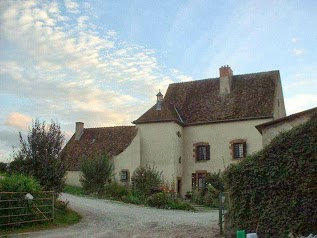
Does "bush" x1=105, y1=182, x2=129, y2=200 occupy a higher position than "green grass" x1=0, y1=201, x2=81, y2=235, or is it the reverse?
"bush" x1=105, y1=182, x2=129, y2=200

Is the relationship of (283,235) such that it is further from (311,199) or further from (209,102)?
(209,102)

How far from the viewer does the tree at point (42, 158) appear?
64.1 feet

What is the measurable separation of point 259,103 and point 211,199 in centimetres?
940

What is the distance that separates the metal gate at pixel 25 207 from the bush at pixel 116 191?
32.2 ft

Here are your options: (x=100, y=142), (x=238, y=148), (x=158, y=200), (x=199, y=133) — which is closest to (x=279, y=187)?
(x=158, y=200)

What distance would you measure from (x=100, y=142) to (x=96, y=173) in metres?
8.09

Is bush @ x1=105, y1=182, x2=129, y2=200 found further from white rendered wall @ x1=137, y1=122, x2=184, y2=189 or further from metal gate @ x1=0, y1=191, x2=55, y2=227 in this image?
metal gate @ x1=0, y1=191, x2=55, y2=227

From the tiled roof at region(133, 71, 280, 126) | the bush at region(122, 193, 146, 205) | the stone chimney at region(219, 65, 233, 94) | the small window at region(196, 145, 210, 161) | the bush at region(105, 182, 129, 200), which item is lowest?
the bush at region(122, 193, 146, 205)

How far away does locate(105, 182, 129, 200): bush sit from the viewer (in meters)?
28.0

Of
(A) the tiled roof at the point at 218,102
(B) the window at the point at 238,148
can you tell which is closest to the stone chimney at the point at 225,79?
(A) the tiled roof at the point at 218,102

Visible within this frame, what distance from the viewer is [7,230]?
50.9 feet

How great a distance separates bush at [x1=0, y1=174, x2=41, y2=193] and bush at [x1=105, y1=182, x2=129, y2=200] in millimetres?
10374

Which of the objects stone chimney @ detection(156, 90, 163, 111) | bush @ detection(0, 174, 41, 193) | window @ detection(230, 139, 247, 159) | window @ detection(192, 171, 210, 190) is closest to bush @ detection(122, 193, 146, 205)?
window @ detection(192, 171, 210, 190)

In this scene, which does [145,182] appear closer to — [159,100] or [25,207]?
[159,100]
